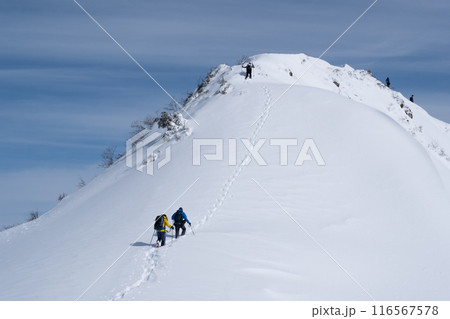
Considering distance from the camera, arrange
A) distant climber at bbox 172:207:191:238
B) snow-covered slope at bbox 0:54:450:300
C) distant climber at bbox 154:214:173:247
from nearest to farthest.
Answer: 1. snow-covered slope at bbox 0:54:450:300
2. distant climber at bbox 154:214:173:247
3. distant climber at bbox 172:207:191:238

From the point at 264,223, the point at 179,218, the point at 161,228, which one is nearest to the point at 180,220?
the point at 179,218

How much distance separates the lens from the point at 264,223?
1638cm

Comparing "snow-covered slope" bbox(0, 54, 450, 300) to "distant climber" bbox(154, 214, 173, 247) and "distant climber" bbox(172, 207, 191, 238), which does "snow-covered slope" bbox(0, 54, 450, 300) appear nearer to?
"distant climber" bbox(154, 214, 173, 247)

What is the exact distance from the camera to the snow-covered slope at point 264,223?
12.6 meters

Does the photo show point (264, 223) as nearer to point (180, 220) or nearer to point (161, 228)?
point (180, 220)

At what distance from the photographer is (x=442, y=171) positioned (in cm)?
2356

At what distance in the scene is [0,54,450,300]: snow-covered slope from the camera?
12555mm

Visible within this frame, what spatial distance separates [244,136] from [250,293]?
13727mm

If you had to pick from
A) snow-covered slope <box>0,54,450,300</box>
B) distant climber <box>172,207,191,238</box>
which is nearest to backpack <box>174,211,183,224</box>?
distant climber <box>172,207,191,238</box>

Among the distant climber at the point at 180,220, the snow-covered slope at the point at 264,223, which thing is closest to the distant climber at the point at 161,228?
the snow-covered slope at the point at 264,223

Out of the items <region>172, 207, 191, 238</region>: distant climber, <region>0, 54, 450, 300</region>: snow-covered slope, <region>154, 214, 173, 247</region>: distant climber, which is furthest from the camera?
<region>172, 207, 191, 238</region>: distant climber
